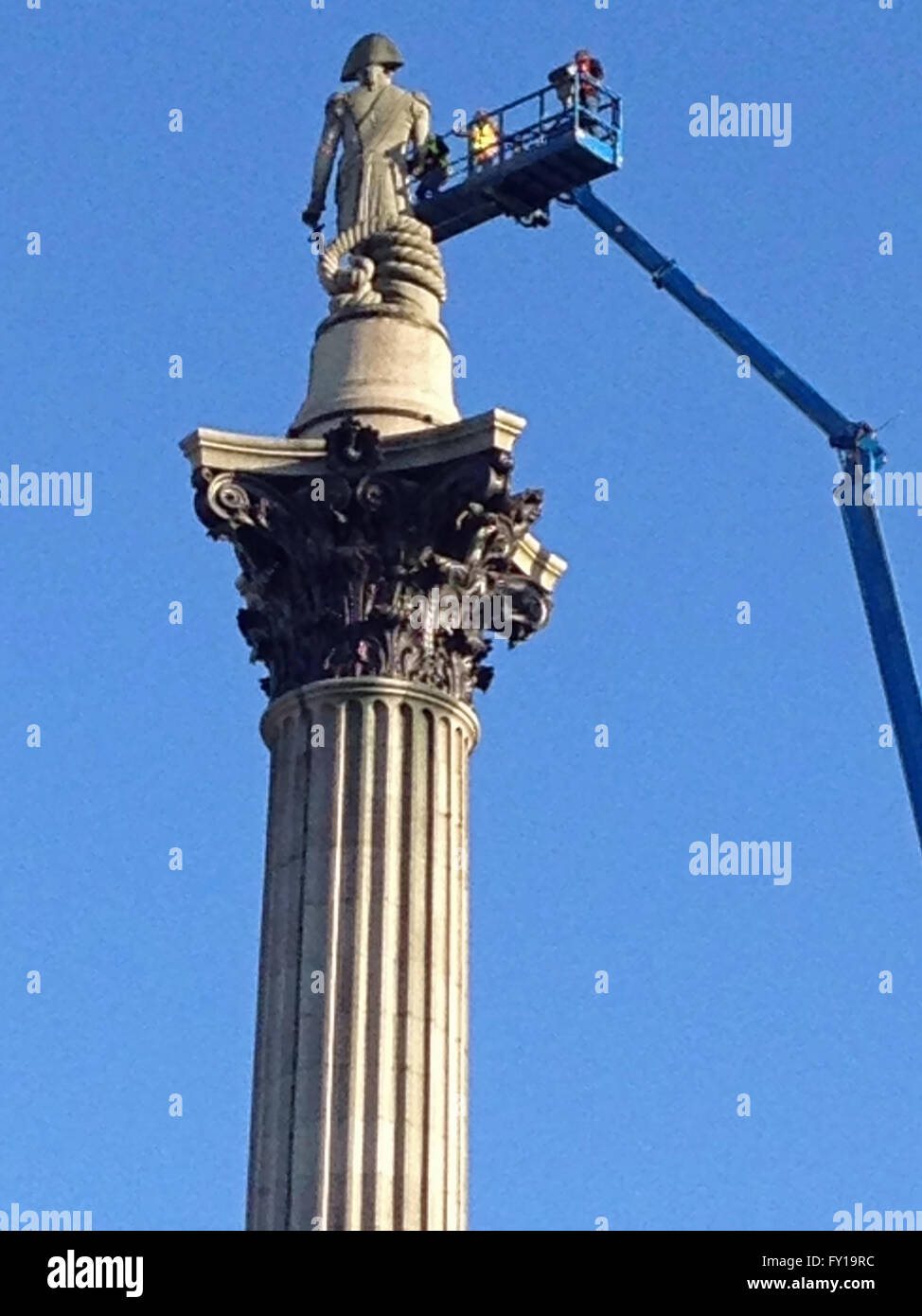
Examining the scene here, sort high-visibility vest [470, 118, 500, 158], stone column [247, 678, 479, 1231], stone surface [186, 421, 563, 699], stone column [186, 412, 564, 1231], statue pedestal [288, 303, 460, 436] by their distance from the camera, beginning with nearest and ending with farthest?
stone column [247, 678, 479, 1231]
stone column [186, 412, 564, 1231]
stone surface [186, 421, 563, 699]
statue pedestal [288, 303, 460, 436]
high-visibility vest [470, 118, 500, 158]

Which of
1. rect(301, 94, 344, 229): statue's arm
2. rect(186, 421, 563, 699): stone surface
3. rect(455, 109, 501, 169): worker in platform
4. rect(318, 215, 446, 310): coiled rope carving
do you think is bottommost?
rect(186, 421, 563, 699): stone surface

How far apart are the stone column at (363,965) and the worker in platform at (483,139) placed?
13.0m

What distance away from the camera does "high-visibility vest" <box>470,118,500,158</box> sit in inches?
2077

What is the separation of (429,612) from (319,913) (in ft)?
14.1

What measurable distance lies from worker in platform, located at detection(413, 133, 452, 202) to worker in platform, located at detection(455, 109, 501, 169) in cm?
126

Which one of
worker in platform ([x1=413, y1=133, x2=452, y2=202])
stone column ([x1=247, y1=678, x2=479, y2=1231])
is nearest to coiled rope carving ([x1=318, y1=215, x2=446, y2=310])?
worker in platform ([x1=413, y1=133, x2=452, y2=202])

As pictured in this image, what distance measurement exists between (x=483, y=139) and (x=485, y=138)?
5.2 inches

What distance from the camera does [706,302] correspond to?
62.6m

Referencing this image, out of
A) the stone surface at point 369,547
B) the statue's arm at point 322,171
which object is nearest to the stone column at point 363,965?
the stone surface at point 369,547

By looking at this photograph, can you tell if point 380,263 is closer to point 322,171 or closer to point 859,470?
point 322,171

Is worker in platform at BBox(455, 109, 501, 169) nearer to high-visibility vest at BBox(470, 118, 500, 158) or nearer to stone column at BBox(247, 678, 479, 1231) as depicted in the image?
high-visibility vest at BBox(470, 118, 500, 158)

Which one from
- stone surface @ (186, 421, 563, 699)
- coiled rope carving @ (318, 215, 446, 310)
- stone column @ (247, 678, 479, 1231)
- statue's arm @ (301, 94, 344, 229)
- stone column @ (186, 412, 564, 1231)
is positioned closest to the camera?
stone column @ (247, 678, 479, 1231)

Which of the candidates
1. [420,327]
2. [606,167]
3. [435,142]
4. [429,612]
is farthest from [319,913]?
[606,167]

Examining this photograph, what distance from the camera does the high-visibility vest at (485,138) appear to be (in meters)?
52.8
